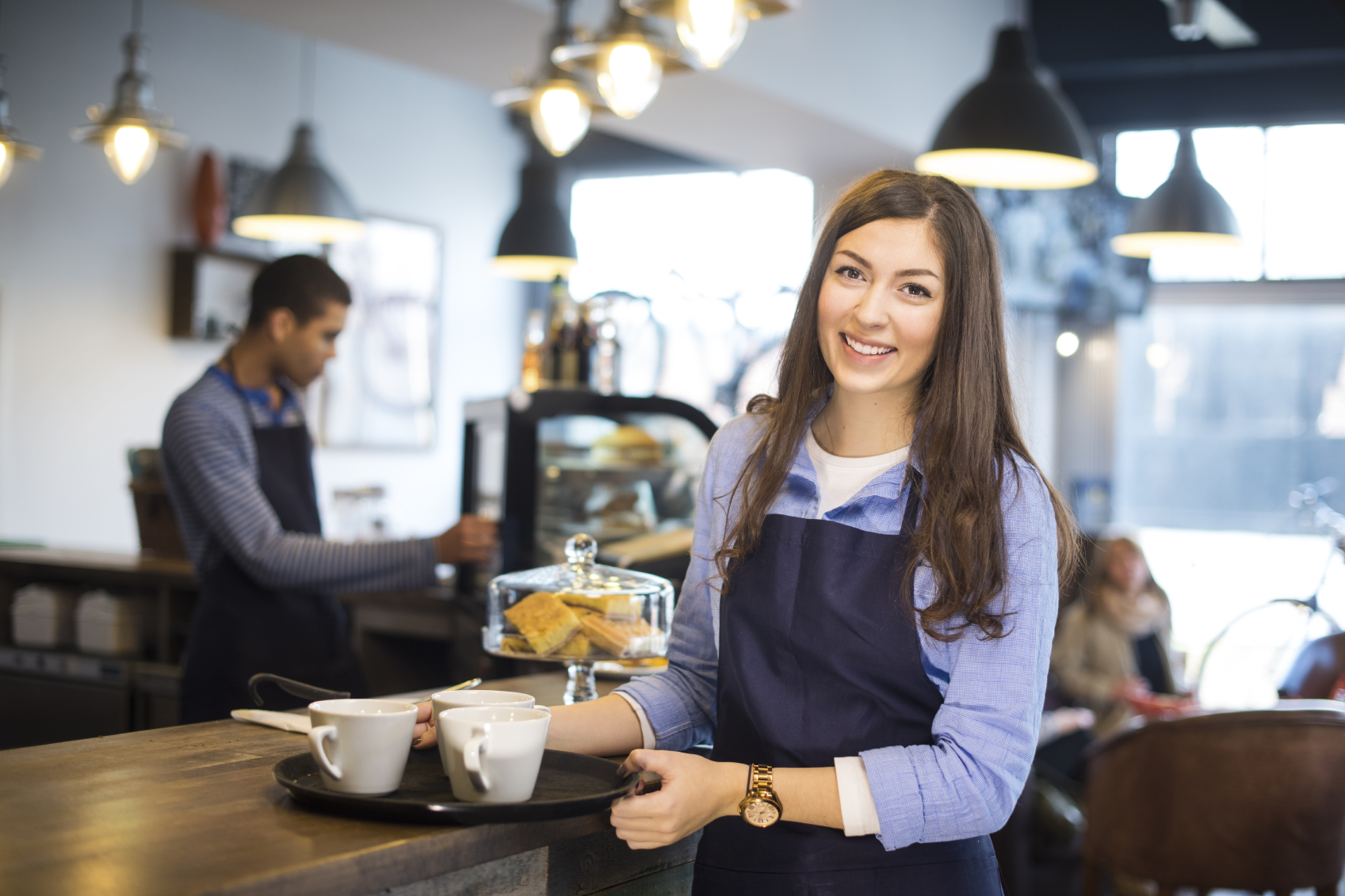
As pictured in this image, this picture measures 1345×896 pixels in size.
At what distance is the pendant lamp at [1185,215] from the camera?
4.91m

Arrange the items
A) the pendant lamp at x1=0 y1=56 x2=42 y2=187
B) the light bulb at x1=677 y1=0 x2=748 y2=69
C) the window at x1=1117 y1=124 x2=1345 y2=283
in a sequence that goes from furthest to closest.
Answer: the window at x1=1117 y1=124 x2=1345 y2=283, the pendant lamp at x1=0 y1=56 x2=42 y2=187, the light bulb at x1=677 y1=0 x2=748 y2=69

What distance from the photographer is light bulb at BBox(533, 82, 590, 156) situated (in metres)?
3.18

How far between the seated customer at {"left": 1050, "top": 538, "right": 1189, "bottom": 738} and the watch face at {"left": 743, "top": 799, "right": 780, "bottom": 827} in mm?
3504

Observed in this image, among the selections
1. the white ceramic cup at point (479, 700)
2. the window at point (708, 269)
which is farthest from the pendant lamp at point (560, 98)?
the window at point (708, 269)

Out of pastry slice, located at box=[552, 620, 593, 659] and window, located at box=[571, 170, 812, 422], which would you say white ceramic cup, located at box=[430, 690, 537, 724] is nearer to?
pastry slice, located at box=[552, 620, 593, 659]

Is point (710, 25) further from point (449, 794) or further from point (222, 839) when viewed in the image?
point (222, 839)

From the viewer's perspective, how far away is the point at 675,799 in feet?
3.97

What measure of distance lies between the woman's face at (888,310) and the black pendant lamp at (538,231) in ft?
13.5

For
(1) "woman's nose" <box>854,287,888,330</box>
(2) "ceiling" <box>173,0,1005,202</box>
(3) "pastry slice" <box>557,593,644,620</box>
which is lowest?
(3) "pastry slice" <box>557,593,644,620</box>

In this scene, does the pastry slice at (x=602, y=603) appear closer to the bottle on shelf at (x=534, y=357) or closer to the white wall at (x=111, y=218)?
the bottle on shelf at (x=534, y=357)

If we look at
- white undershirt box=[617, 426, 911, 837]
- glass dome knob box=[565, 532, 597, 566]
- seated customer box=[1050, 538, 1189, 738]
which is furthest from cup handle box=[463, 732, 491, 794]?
seated customer box=[1050, 538, 1189, 738]

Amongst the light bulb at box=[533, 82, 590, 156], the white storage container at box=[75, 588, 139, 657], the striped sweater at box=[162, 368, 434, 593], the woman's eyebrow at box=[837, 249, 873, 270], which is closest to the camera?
the woman's eyebrow at box=[837, 249, 873, 270]

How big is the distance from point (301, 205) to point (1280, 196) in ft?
17.4

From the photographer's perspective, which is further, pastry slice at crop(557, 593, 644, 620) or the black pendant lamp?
the black pendant lamp
